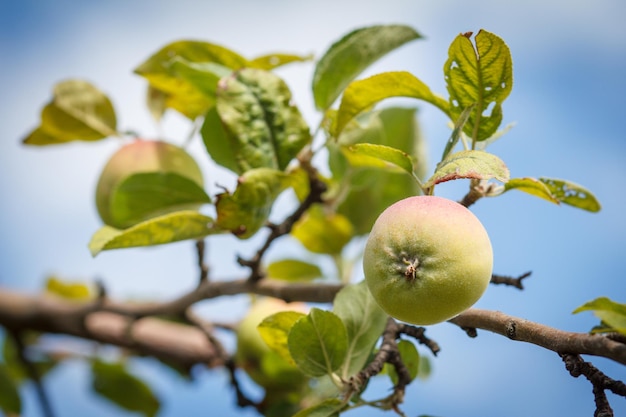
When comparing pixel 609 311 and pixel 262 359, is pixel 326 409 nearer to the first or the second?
pixel 609 311

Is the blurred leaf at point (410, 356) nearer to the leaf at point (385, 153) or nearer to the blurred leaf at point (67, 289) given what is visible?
the leaf at point (385, 153)

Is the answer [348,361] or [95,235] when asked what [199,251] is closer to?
[95,235]

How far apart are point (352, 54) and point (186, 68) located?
25 centimetres

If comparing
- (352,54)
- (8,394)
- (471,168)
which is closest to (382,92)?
(352,54)

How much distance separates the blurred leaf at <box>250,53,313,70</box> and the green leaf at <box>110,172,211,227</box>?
24cm

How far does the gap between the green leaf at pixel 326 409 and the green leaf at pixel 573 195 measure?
39 centimetres

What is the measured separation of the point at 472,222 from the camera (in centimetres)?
73

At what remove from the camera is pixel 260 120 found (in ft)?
3.36

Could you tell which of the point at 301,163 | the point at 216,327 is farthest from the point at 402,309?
the point at 216,327

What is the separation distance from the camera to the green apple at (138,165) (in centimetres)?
122

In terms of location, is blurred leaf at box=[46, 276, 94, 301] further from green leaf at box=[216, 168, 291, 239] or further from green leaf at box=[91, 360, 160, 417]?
green leaf at box=[216, 168, 291, 239]

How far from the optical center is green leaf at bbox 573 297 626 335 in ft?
2.20

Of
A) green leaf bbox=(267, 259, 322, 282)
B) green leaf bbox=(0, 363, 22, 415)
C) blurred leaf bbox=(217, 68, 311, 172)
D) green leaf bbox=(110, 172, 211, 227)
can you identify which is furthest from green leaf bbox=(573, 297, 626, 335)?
green leaf bbox=(0, 363, 22, 415)

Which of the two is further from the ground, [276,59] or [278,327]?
[276,59]
